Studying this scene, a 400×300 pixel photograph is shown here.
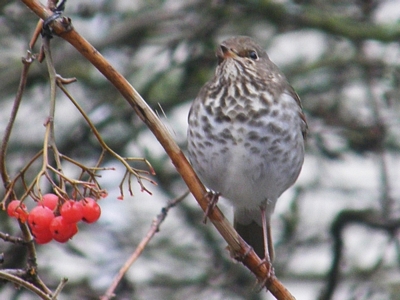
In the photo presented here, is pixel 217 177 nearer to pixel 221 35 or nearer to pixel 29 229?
pixel 29 229

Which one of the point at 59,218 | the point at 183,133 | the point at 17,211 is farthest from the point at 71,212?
the point at 183,133

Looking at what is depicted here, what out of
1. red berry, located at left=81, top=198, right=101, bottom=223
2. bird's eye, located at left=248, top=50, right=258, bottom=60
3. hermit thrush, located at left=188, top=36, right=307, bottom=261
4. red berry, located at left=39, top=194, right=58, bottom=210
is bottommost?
red berry, located at left=81, top=198, right=101, bottom=223

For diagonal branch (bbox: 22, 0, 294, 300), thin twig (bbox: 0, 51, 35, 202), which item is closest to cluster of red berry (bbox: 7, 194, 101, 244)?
thin twig (bbox: 0, 51, 35, 202)

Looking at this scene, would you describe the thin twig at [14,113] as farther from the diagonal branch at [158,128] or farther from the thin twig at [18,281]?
the thin twig at [18,281]

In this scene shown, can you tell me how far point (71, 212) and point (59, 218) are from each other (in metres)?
0.05

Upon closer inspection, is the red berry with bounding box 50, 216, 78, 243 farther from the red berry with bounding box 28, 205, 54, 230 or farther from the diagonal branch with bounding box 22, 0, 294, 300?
the diagonal branch with bounding box 22, 0, 294, 300

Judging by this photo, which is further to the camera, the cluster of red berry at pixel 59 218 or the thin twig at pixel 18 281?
the cluster of red berry at pixel 59 218

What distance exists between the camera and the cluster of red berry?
2.12 m

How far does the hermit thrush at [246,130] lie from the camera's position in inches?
130

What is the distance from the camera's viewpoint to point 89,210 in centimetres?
216

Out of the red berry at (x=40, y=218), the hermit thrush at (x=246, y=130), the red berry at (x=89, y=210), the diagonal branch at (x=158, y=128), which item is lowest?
the red berry at (x=40, y=218)

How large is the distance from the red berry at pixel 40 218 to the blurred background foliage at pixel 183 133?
2154mm

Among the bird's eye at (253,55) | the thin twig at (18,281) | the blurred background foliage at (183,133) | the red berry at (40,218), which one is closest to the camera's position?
the thin twig at (18,281)

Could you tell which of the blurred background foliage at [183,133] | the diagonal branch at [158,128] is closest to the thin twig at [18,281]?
the diagonal branch at [158,128]
